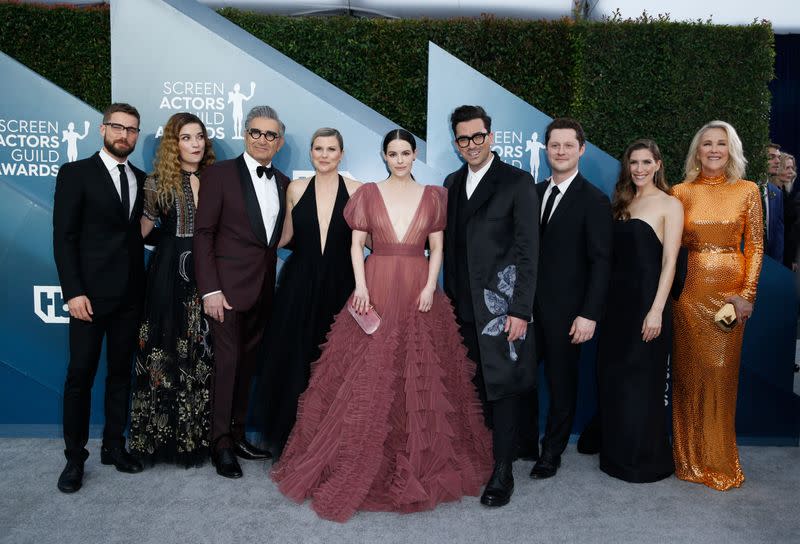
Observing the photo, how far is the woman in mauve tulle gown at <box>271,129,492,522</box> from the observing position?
288cm

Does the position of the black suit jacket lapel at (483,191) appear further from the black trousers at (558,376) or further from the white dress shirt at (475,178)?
the black trousers at (558,376)

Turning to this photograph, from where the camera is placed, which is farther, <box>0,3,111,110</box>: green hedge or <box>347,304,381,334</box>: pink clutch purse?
<box>0,3,111,110</box>: green hedge

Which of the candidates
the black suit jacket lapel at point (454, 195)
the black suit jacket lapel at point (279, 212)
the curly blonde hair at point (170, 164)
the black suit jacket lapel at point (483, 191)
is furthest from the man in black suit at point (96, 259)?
the black suit jacket lapel at point (483, 191)

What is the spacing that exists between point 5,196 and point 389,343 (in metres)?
2.50

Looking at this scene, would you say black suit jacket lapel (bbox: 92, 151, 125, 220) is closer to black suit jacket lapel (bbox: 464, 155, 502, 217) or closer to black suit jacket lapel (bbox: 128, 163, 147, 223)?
black suit jacket lapel (bbox: 128, 163, 147, 223)

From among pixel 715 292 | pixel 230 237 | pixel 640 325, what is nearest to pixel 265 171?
pixel 230 237

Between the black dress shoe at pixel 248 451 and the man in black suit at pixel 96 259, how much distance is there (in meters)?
0.51

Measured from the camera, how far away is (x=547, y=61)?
661 cm

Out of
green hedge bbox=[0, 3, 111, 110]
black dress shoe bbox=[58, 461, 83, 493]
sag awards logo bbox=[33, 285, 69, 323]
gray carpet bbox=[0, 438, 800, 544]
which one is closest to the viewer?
gray carpet bbox=[0, 438, 800, 544]

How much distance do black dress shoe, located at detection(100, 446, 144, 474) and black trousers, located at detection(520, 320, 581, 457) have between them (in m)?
2.18

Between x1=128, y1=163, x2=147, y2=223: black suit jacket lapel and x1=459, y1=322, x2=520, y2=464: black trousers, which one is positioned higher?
x1=128, y1=163, x2=147, y2=223: black suit jacket lapel

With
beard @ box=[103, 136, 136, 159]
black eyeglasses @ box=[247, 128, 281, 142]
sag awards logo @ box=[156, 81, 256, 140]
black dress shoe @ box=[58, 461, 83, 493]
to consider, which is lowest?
A: black dress shoe @ box=[58, 461, 83, 493]

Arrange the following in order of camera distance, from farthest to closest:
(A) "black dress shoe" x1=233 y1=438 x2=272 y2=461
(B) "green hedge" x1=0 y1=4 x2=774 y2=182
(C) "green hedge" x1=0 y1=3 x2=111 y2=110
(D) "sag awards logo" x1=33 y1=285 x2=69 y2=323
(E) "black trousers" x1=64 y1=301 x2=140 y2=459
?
1. (C) "green hedge" x1=0 y1=3 x2=111 y2=110
2. (B) "green hedge" x1=0 y1=4 x2=774 y2=182
3. (D) "sag awards logo" x1=33 y1=285 x2=69 y2=323
4. (A) "black dress shoe" x1=233 y1=438 x2=272 y2=461
5. (E) "black trousers" x1=64 y1=301 x2=140 y2=459

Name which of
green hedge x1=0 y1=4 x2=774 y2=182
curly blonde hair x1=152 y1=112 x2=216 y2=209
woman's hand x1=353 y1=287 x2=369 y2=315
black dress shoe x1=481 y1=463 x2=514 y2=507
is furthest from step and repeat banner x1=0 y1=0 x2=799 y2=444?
green hedge x1=0 y1=4 x2=774 y2=182
